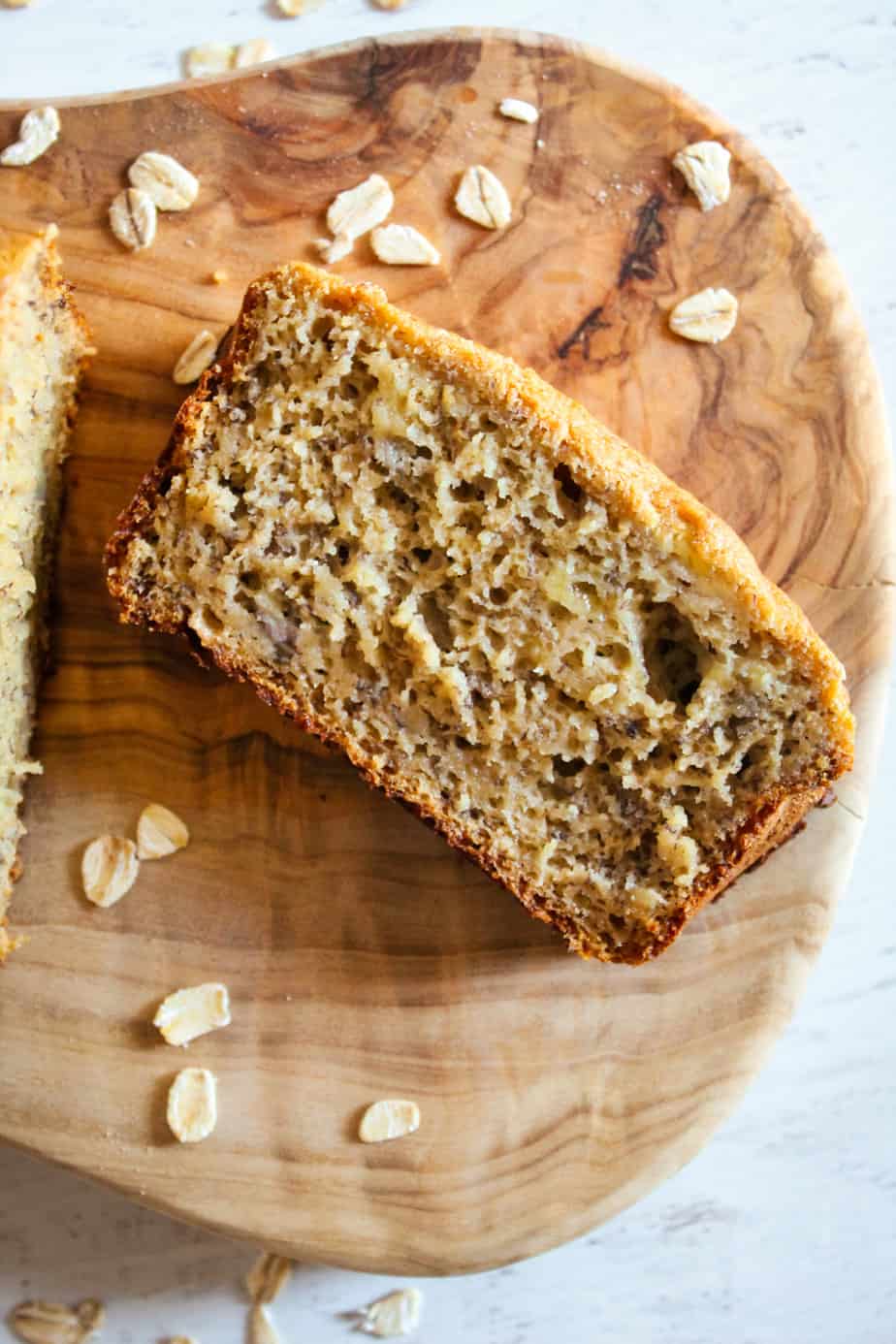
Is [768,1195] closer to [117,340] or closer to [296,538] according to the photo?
[296,538]

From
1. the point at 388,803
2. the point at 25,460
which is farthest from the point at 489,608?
the point at 25,460

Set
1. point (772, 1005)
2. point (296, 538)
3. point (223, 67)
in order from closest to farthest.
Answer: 1. point (296, 538)
2. point (772, 1005)
3. point (223, 67)

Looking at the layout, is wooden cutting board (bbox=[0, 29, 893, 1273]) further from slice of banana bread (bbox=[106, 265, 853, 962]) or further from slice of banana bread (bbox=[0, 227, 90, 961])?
slice of banana bread (bbox=[106, 265, 853, 962])

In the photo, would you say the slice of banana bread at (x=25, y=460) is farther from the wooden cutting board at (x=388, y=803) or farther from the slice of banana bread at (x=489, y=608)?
the slice of banana bread at (x=489, y=608)

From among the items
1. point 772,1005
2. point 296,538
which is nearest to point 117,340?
point 296,538

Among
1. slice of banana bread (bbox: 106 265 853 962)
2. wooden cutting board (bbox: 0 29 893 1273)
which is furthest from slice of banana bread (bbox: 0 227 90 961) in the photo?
slice of banana bread (bbox: 106 265 853 962)

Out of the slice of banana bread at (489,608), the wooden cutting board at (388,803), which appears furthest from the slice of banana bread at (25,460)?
the slice of banana bread at (489,608)
